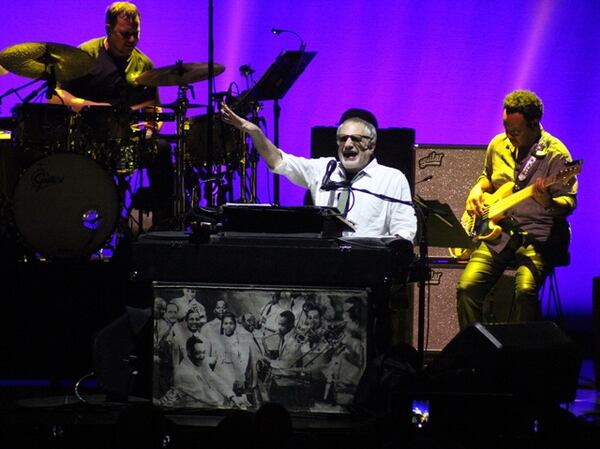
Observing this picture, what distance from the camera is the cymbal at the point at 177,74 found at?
23.1 ft

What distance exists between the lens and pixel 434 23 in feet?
26.7

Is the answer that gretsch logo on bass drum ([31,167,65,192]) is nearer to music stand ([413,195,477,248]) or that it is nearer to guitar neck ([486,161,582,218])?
music stand ([413,195,477,248])

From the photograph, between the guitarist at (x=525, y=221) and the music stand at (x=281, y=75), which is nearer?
the music stand at (x=281, y=75)

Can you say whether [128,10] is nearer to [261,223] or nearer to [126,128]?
[126,128]

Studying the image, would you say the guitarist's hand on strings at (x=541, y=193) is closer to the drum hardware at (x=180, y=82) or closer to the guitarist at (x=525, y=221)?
the guitarist at (x=525, y=221)

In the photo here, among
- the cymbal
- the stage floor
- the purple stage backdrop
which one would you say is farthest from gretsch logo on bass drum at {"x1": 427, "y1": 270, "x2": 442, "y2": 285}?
the stage floor

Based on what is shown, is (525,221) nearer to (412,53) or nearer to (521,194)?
(521,194)

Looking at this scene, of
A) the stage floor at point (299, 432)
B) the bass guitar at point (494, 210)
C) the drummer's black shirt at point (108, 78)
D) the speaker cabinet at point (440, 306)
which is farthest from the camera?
the drummer's black shirt at point (108, 78)

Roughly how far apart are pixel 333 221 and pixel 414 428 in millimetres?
1021

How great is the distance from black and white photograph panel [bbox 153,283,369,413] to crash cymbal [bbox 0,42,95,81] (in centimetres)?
296

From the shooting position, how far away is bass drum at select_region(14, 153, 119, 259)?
6.37m

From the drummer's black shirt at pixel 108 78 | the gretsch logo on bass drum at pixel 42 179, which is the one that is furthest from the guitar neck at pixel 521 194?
the gretsch logo on bass drum at pixel 42 179

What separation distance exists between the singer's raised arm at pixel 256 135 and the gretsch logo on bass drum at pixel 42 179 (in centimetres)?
144

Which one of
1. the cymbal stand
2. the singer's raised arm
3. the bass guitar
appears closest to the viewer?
the singer's raised arm
